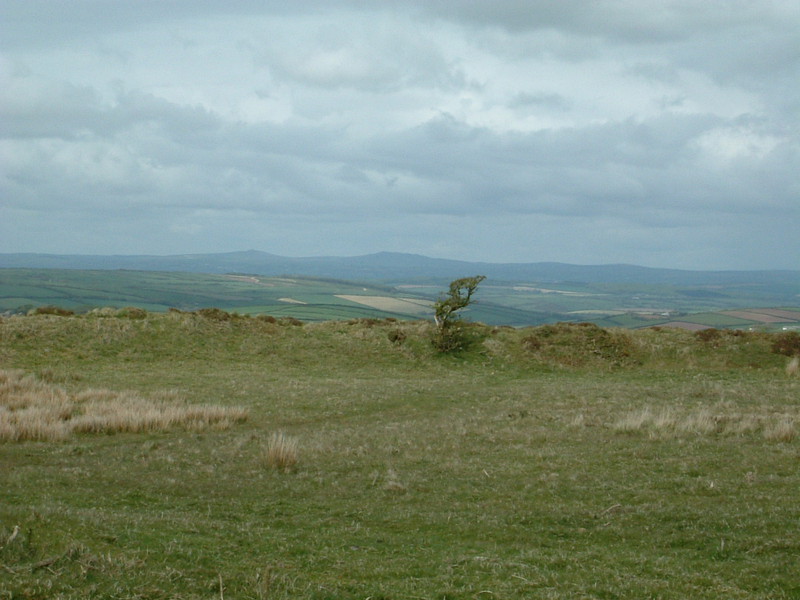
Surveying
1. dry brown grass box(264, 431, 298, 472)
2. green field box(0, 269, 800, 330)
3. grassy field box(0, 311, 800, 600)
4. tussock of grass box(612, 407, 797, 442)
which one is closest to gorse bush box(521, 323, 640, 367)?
grassy field box(0, 311, 800, 600)

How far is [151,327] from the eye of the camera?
3747cm

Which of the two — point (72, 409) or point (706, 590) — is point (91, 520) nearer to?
point (706, 590)

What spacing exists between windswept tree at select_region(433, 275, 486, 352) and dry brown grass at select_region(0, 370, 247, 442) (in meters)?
18.7

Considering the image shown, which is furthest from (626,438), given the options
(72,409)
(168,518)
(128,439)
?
(72,409)

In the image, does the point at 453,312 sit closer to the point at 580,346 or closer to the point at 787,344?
the point at 580,346

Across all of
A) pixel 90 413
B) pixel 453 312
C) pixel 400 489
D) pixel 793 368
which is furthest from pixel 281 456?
pixel 793 368

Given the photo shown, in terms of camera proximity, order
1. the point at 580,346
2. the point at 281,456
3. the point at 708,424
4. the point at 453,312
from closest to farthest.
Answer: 1. the point at 281,456
2. the point at 708,424
3. the point at 580,346
4. the point at 453,312

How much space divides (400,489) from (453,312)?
1099 inches

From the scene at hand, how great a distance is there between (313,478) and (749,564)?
26.3 ft

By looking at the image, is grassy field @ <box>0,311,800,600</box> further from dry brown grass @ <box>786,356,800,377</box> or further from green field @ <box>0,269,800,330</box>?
green field @ <box>0,269,800,330</box>

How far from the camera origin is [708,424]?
17.9 metres

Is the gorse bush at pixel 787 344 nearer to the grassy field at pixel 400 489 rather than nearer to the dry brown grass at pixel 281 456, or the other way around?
the grassy field at pixel 400 489

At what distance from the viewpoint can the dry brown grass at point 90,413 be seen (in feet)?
54.5

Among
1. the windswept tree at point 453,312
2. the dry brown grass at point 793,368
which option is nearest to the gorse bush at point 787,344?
the dry brown grass at point 793,368
